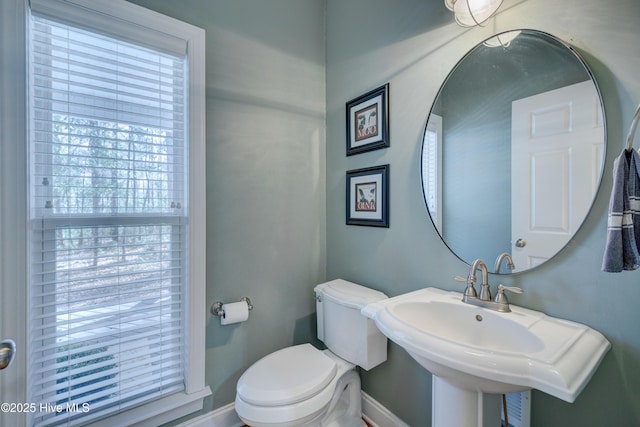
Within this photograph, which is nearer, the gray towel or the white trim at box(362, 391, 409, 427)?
the gray towel

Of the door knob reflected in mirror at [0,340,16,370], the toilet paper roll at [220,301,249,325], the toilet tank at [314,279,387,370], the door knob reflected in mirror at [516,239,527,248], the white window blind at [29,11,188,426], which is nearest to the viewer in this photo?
the door knob reflected in mirror at [0,340,16,370]

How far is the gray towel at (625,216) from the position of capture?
65 centimetres

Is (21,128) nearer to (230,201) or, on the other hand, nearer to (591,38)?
(230,201)

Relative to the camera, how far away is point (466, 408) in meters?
0.88

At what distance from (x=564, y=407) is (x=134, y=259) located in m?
1.78

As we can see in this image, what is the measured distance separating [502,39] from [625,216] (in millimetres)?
753

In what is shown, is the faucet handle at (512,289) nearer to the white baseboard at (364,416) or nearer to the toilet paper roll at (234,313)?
the white baseboard at (364,416)

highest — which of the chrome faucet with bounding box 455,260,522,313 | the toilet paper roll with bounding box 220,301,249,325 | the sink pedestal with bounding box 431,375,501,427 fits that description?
the chrome faucet with bounding box 455,260,522,313

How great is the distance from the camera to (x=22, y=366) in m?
1.02

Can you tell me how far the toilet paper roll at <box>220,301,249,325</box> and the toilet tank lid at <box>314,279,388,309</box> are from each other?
428mm

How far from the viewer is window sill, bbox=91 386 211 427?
3.98 feet

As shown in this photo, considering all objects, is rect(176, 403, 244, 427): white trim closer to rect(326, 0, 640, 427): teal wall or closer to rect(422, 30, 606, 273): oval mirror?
rect(326, 0, 640, 427): teal wall

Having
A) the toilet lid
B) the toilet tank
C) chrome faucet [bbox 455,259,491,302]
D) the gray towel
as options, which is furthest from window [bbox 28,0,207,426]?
the gray towel

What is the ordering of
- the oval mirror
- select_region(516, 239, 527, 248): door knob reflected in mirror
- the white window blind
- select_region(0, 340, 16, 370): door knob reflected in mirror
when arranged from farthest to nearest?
the white window blind → select_region(516, 239, 527, 248): door knob reflected in mirror → the oval mirror → select_region(0, 340, 16, 370): door knob reflected in mirror
